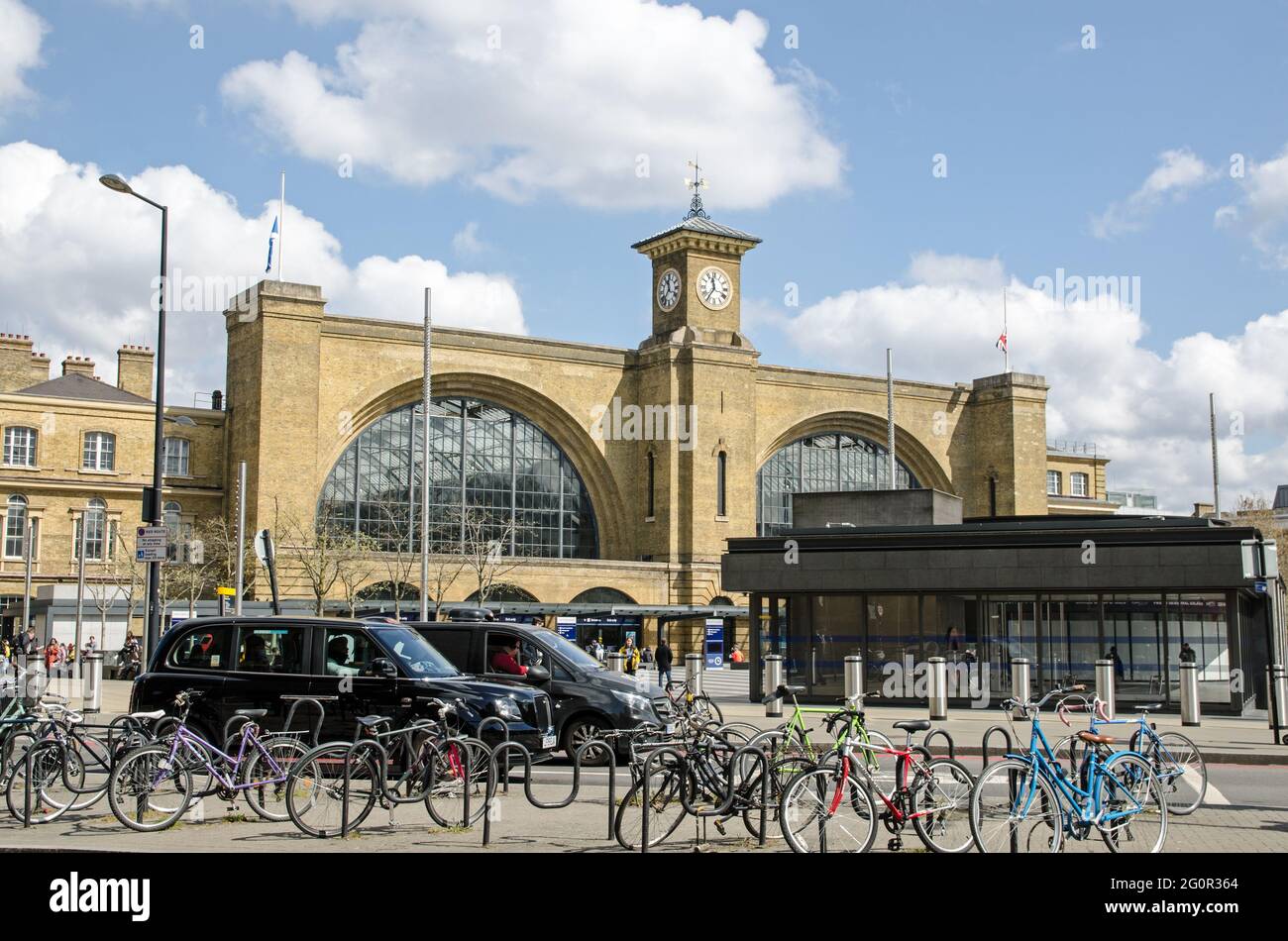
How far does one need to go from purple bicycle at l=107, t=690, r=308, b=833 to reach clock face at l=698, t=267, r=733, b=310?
172 ft

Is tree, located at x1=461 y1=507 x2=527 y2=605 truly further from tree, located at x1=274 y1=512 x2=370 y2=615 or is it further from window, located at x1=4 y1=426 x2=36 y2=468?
window, located at x1=4 y1=426 x2=36 y2=468

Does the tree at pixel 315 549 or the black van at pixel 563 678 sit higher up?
the tree at pixel 315 549

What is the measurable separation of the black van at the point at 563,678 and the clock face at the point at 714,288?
4579cm

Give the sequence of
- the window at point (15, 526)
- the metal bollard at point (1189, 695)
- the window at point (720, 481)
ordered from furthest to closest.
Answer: the window at point (720, 481), the window at point (15, 526), the metal bollard at point (1189, 695)

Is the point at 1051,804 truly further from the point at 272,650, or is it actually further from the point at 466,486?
the point at 466,486

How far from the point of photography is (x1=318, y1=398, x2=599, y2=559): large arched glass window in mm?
55906

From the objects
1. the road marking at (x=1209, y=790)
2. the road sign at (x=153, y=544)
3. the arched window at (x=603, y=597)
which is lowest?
the road marking at (x=1209, y=790)

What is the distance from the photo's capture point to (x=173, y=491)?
2079 inches

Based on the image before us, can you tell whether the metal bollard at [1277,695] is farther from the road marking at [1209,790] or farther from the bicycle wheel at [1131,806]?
the bicycle wheel at [1131,806]

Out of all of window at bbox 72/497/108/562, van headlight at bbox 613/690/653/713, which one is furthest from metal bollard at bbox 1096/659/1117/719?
window at bbox 72/497/108/562

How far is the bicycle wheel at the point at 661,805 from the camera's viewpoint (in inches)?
423

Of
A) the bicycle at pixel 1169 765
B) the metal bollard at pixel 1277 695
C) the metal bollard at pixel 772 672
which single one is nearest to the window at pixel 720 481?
the metal bollard at pixel 772 672

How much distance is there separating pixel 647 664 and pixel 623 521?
1309 centimetres
